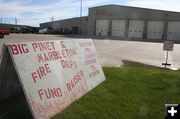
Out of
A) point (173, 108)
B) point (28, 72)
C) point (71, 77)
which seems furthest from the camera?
point (71, 77)

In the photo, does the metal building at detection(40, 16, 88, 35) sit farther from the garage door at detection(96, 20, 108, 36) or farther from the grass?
the grass

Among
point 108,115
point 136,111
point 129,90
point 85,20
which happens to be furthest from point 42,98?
point 85,20

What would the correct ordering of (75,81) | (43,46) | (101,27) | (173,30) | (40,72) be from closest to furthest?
(40,72), (43,46), (75,81), (173,30), (101,27)

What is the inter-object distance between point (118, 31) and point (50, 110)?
46.1 meters

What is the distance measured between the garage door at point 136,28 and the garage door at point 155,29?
144 cm

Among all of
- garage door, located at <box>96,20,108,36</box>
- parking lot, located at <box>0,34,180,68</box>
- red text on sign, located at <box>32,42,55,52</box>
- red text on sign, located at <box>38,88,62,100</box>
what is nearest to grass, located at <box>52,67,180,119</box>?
red text on sign, located at <box>38,88,62,100</box>

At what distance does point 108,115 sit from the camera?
4637 millimetres

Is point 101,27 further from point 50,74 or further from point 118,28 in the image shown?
point 50,74

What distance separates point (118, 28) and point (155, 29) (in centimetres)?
718

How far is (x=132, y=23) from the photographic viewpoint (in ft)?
159

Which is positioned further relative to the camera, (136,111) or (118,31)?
(118,31)

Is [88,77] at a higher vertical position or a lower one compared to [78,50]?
lower

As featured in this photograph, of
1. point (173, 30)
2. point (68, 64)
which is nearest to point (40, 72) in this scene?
point (68, 64)

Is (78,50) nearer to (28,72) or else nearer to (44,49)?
(44,49)
